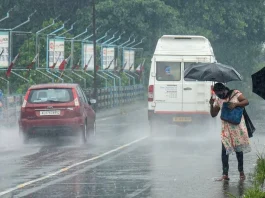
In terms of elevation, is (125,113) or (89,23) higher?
(89,23)

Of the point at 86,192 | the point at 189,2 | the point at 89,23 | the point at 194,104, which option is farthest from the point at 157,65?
the point at 189,2

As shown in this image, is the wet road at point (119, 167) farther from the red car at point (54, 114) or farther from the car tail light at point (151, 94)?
the car tail light at point (151, 94)

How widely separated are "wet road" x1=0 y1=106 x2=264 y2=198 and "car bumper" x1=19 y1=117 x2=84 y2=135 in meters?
0.38

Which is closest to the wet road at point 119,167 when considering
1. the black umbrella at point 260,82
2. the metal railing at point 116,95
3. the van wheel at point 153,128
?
the van wheel at point 153,128

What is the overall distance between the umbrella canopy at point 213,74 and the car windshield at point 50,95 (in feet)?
26.7

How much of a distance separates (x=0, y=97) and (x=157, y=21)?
123ft

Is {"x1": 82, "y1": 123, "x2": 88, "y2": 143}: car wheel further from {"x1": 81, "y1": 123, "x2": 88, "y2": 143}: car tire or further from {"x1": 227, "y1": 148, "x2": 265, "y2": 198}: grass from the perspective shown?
{"x1": 227, "y1": 148, "x2": 265, "y2": 198}: grass

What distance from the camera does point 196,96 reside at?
28.6 metres

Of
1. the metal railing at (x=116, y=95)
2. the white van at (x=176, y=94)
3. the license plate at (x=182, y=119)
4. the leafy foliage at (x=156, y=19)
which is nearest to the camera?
the white van at (x=176, y=94)

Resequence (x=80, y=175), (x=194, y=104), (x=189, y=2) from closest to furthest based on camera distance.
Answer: (x=80, y=175) → (x=194, y=104) → (x=189, y=2)

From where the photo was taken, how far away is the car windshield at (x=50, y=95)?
25000 millimetres

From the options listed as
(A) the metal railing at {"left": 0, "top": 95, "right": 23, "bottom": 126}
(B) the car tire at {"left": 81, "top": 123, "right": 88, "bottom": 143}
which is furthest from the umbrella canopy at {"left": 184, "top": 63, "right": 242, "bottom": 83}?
(A) the metal railing at {"left": 0, "top": 95, "right": 23, "bottom": 126}

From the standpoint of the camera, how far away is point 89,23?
6781cm

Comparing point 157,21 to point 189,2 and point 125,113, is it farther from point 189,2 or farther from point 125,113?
point 125,113
